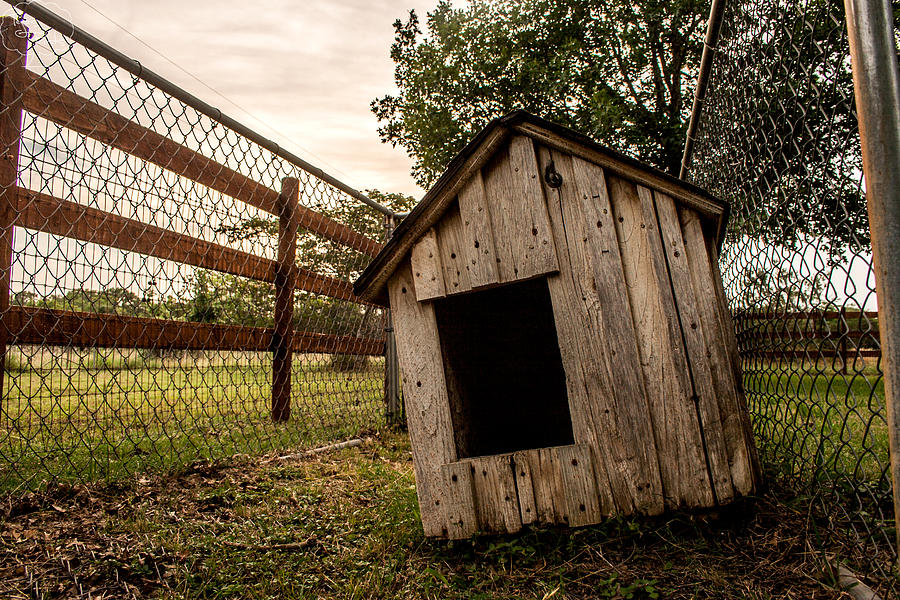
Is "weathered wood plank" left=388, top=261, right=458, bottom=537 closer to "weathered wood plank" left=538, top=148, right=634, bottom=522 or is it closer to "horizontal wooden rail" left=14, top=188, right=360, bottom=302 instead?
"weathered wood plank" left=538, top=148, right=634, bottom=522

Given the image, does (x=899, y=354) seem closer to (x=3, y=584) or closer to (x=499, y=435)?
(x=3, y=584)

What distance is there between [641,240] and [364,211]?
378cm

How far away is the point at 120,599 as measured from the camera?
1.78m

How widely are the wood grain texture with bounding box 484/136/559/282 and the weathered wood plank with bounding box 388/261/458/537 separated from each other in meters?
0.45

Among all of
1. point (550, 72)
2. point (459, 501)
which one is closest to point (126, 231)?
point (459, 501)

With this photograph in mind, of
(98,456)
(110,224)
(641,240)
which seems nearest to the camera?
(641,240)

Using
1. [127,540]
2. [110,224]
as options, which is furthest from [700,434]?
[110,224]

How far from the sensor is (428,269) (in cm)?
245

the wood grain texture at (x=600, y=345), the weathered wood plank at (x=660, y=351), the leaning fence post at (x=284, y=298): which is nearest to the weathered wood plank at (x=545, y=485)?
the wood grain texture at (x=600, y=345)

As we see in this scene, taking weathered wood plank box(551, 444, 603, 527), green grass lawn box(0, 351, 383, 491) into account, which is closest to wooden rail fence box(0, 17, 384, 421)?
green grass lawn box(0, 351, 383, 491)

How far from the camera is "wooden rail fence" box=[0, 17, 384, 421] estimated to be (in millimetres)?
2316

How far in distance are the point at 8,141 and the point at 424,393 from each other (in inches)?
84.3

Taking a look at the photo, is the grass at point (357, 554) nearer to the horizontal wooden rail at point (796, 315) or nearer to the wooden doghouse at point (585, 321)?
the wooden doghouse at point (585, 321)

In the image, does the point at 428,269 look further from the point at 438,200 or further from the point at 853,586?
the point at 853,586
